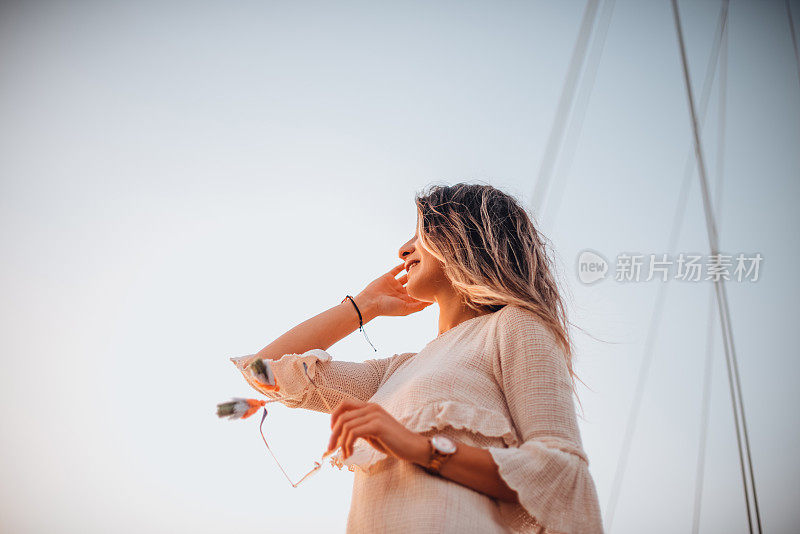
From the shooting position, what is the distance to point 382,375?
1.22m

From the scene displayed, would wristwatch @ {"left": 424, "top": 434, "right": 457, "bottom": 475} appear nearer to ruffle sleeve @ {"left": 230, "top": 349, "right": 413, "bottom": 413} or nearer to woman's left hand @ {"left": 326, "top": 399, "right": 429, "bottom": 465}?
woman's left hand @ {"left": 326, "top": 399, "right": 429, "bottom": 465}

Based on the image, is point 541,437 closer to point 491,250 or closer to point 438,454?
point 438,454

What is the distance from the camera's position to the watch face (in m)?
0.72

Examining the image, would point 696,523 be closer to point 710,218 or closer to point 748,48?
point 710,218

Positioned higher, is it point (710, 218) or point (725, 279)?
point (710, 218)

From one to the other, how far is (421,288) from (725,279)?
184 cm

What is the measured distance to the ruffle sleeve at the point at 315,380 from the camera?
1111mm

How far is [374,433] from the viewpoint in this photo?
27.2 inches

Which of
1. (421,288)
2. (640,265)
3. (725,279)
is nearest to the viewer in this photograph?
(421,288)

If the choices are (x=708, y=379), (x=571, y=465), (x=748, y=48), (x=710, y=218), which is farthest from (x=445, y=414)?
(x=748, y=48)

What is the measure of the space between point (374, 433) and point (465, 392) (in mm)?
221

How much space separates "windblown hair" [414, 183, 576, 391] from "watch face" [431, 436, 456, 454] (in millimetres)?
313

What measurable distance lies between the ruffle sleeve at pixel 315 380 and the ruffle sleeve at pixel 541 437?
0.40m

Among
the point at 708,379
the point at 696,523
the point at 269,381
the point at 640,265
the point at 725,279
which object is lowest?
the point at 696,523
